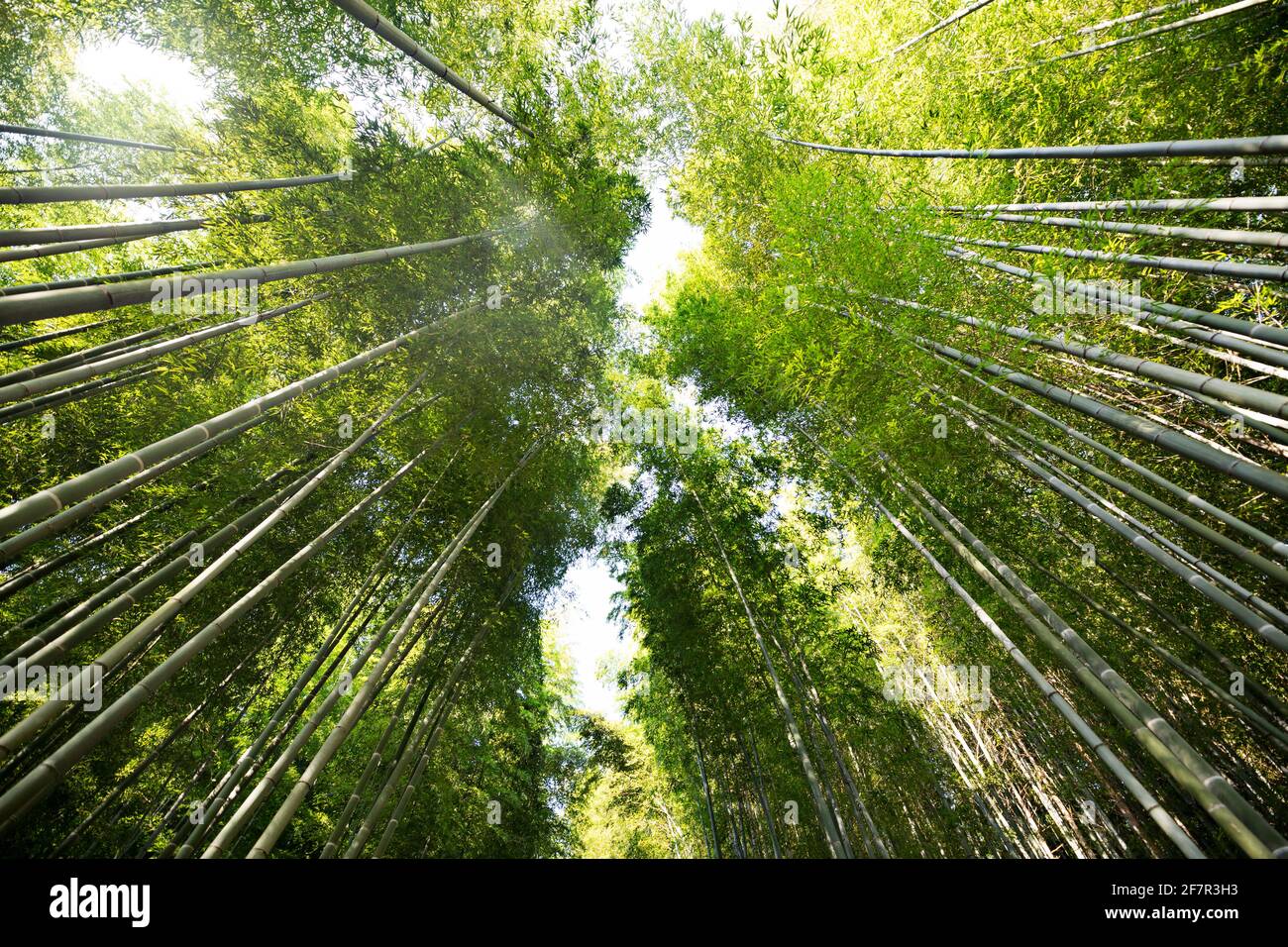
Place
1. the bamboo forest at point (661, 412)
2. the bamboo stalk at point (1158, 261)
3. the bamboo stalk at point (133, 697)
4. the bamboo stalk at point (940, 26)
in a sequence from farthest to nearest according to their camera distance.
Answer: the bamboo stalk at point (940, 26) → the bamboo forest at point (661, 412) → the bamboo stalk at point (1158, 261) → the bamboo stalk at point (133, 697)

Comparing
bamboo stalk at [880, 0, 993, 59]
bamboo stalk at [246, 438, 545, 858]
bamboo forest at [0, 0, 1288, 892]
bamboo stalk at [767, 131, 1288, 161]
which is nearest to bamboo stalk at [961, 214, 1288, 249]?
bamboo forest at [0, 0, 1288, 892]

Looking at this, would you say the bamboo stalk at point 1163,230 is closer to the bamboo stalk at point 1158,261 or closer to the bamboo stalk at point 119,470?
the bamboo stalk at point 1158,261

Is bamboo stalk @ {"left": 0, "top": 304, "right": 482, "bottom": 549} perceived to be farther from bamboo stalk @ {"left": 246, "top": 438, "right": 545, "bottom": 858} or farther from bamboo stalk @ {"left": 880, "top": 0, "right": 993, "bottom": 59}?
bamboo stalk @ {"left": 880, "top": 0, "right": 993, "bottom": 59}

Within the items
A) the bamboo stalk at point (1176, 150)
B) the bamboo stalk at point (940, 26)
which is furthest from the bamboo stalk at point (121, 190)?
the bamboo stalk at point (940, 26)

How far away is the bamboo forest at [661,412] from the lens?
8.55ft

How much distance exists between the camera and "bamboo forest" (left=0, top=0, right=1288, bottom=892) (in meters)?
2.61

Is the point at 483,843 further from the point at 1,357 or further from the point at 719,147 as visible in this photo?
the point at 719,147

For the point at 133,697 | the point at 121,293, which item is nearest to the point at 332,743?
the point at 133,697

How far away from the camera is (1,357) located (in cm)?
418

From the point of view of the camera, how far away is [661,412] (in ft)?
22.0

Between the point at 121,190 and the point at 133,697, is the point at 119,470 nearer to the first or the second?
the point at 133,697
